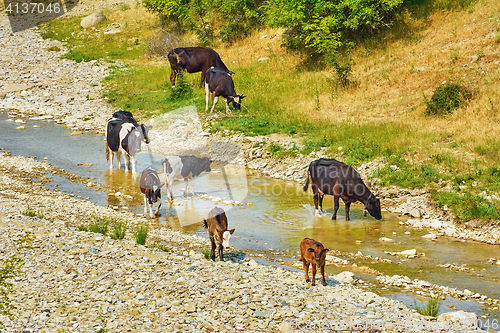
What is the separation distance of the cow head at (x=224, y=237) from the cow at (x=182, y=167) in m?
5.42

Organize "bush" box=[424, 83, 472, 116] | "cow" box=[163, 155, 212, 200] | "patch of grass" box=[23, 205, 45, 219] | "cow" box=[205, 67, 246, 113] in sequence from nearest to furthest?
"patch of grass" box=[23, 205, 45, 219] < "cow" box=[163, 155, 212, 200] < "bush" box=[424, 83, 472, 116] < "cow" box=[205, 67, 246, 113]

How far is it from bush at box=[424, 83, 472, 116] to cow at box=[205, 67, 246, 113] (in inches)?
324

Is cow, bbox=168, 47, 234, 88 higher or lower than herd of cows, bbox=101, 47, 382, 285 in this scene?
higher

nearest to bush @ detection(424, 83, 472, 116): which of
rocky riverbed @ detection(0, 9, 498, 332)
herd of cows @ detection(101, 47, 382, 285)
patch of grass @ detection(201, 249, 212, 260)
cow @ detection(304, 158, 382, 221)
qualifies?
rocky riverbed @ detection(0, 9, 498, 332)

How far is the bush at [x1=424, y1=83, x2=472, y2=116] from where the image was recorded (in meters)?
20.0

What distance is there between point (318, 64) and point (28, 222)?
64.3ft

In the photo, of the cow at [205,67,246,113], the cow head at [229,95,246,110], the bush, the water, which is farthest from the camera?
the cow head at [229,95,246,110]

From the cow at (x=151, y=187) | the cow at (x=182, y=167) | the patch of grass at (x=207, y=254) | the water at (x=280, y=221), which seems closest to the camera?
the patch of grass at (x=207, y=254)

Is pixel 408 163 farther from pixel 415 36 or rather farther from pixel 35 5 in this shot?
pixel 35 5

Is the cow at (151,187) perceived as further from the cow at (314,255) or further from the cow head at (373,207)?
the cow head at (373,207)

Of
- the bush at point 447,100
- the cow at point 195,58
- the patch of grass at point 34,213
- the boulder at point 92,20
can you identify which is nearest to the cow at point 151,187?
the patch of grass at point 34,213

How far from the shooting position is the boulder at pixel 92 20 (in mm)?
41688

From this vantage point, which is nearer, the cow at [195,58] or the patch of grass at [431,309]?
the patch of grass at [431,309]

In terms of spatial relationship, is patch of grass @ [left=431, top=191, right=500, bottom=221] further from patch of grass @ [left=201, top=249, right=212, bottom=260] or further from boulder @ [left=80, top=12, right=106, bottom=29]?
boulder @ [left=80, top=12, right=106, bottom=29]
